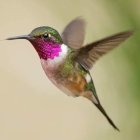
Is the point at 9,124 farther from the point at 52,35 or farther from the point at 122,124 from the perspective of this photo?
the point at 52,35

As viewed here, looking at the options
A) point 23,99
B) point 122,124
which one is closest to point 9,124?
point 23,99

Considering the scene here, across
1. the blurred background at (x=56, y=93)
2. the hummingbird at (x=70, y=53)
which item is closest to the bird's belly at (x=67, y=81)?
the hummingbird at (x=70, y=53)

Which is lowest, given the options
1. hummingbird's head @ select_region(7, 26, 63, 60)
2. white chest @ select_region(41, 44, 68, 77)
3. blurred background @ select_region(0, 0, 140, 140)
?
blurred background @ select_region(0, 0, 140, 140)

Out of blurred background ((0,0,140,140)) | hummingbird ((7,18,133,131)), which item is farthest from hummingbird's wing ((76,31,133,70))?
blurred background ((0,0,140,140))

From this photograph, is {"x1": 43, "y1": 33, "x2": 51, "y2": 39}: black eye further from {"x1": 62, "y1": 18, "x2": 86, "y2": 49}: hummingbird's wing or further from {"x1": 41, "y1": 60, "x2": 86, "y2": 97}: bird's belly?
{"x1": 62, "y1": 18, "x2": 86, "y2": 49}: hummingbird's wing

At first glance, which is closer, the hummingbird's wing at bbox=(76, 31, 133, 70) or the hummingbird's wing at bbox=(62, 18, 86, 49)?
the hummingbird's wing at bbox=(76, 31, 133, 70)

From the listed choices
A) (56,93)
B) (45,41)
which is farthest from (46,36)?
A: (56,93)

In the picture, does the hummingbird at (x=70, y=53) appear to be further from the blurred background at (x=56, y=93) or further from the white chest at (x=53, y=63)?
the blurred background at (x=56, y=93)
